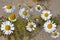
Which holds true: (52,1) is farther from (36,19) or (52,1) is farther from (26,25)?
(26,25)

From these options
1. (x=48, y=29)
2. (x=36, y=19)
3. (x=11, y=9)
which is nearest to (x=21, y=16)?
(x=11, y=9)

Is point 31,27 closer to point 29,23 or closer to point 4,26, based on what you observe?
point 29,23

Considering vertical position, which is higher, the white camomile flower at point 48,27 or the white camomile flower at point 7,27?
the white camomile flower at point 48,27

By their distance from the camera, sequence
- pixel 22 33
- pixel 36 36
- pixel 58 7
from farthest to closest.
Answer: pixel 58 7
pixel 36 36
pixel 22 33

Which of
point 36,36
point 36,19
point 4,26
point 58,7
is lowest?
point 4,26

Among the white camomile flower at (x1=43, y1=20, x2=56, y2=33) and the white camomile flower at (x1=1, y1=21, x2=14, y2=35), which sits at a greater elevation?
the white camomile flower at (x1=43, y1=20, x2=56, y2=33)

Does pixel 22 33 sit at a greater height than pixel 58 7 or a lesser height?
lesser

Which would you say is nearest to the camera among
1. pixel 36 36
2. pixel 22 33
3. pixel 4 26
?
pixel 4 26

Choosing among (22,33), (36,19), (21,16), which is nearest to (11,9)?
(21,16)

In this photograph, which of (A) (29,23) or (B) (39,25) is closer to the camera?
(A) (29,23)
